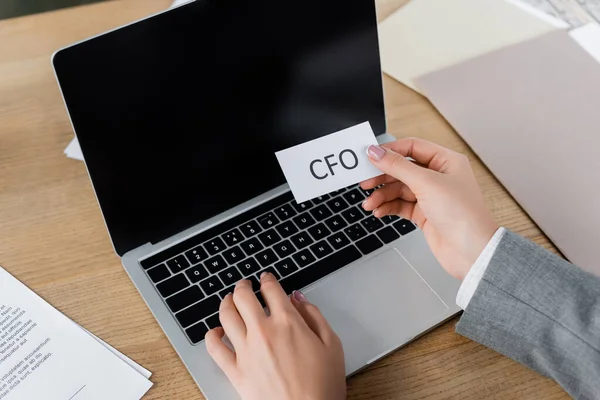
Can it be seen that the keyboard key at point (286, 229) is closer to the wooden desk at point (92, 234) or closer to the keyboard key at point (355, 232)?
the keyboard key at point (355, 232)

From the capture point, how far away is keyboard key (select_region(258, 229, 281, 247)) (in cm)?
78

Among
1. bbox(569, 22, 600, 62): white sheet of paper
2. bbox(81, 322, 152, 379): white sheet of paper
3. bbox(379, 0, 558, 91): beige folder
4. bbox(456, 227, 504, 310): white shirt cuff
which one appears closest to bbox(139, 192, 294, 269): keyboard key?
bbox(81, 322, 152, 379): white sheet of paper

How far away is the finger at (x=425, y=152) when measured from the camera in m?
0.76

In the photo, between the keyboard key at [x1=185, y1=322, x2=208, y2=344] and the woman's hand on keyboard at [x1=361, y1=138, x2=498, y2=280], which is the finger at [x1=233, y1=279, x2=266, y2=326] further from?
the woman's hand on keyboard at [x1=361, y1=138, x2=498, y2=280]

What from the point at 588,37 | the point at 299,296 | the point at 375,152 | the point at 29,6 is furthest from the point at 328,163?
the point at 29,6

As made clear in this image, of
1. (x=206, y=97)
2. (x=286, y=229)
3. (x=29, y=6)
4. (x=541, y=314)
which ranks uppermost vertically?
(x=29, y=6)

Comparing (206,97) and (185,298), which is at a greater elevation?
(206,97)

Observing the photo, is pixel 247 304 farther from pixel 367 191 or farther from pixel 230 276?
pixel 367 191

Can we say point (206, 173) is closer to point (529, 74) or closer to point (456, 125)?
point (456, 125)

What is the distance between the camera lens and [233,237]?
0.78 m

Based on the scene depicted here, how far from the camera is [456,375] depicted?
0.69 meters

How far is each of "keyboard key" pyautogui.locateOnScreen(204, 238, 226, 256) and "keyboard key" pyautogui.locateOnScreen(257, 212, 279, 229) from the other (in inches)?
2.3

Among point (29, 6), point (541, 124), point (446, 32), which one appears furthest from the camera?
point (29, 6)

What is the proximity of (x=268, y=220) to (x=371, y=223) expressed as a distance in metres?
0.14
